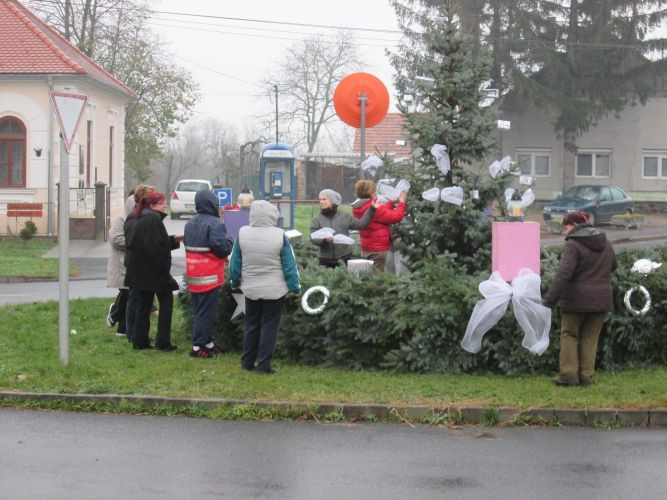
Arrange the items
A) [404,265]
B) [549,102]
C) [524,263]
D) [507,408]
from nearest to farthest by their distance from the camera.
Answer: [507,408] < [524,263] < [404,265] < [549,102]

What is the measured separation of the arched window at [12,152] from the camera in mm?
32438

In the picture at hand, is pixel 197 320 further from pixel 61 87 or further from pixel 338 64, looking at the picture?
pixel 338 64

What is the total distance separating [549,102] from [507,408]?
3749 centimetres

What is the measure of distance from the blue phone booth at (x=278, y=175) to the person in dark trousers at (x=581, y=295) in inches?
891

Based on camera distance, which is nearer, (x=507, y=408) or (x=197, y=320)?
(x=507, y=408)

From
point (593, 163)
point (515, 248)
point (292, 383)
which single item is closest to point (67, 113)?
point (292, 383)

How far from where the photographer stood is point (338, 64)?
73.8 meters

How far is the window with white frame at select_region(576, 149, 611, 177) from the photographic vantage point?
51.3 meters

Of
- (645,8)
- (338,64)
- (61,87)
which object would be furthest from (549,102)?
(338,64)

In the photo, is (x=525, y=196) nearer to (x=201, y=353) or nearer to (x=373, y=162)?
(x=373, y=162)

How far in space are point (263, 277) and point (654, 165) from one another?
44327 millimetres

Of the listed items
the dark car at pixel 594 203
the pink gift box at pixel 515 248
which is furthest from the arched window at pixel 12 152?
the pink gift box at pixel 515 248

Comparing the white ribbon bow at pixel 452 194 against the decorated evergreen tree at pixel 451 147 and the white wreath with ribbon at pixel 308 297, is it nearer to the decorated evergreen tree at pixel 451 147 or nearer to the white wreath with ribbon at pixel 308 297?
the decorated evergreen tree at pixel 451 147

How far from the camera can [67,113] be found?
9.87 metres
